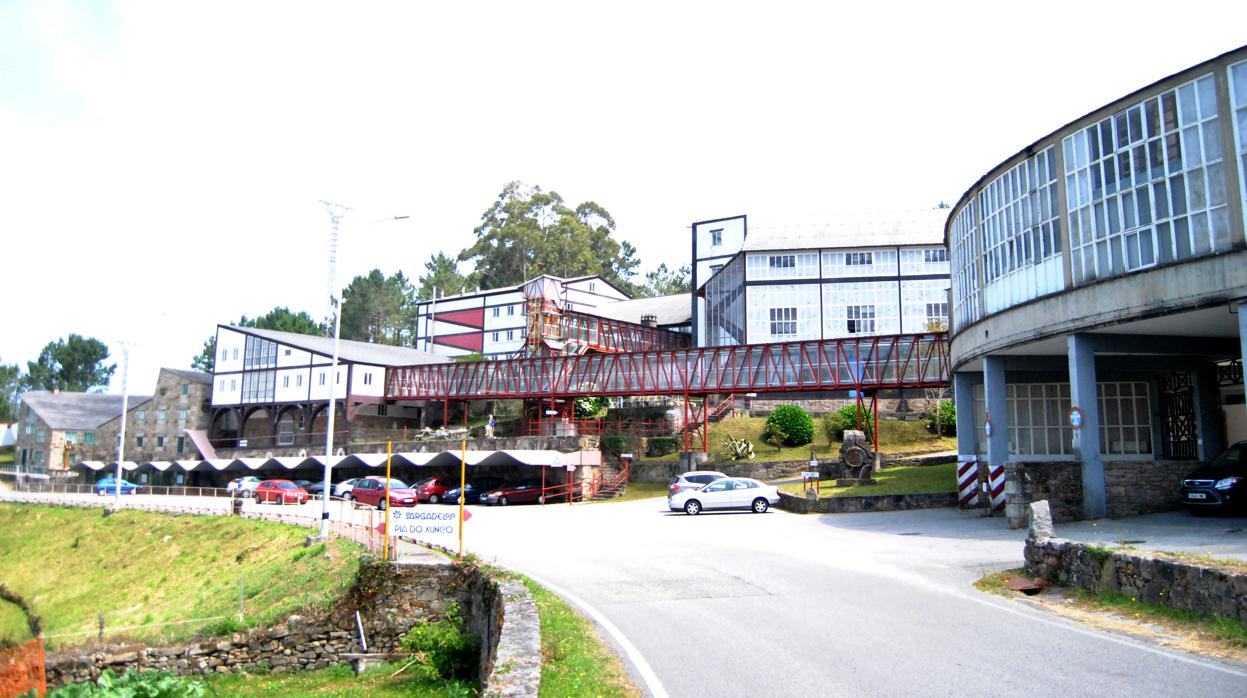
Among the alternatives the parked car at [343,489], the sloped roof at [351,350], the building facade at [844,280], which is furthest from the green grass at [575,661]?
the sloped roof at [351,350]

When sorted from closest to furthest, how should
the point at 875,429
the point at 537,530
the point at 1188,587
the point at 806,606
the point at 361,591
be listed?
the point at 1188,587
the point at 806,606
the point at 361,591
the point at 537,530
the point at 875,429

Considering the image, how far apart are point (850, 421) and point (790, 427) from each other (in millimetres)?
3366

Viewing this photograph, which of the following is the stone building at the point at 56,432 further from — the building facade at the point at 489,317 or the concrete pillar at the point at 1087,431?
the concrete pillar at the point at 1087,431

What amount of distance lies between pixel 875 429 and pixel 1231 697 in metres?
34.6

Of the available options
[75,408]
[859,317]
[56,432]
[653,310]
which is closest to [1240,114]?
[859,317]

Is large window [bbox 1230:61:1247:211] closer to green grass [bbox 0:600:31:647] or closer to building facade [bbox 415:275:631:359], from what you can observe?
green grass [bbox 0:600:31:647]

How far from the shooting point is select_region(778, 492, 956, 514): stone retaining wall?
29.2m

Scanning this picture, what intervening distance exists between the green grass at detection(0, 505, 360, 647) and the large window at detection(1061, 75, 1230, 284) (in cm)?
1953

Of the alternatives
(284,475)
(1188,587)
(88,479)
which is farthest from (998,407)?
(88,479)

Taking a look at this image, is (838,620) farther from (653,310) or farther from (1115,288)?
(653,310)

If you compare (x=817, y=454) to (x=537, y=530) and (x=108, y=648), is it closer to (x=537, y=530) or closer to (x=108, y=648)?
(x=537, y=530)

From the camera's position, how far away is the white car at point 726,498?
1212 inches

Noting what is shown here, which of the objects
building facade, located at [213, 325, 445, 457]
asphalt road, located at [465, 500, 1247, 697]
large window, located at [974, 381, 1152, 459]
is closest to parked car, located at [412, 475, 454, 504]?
asphalt road, located at [465, 500, 1247, 697]

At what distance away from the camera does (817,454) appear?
43156 millimetres
